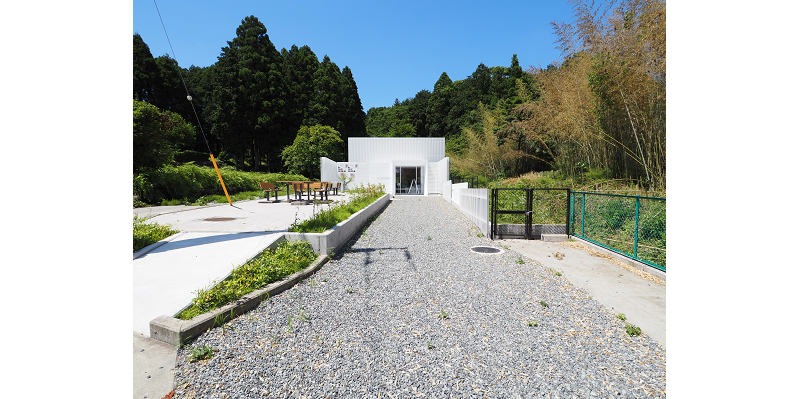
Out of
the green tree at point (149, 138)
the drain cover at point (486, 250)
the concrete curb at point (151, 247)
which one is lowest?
the drain cover at point (486, 250)

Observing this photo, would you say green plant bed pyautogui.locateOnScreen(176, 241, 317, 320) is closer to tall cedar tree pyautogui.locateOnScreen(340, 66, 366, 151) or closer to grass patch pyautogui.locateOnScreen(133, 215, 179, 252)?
grass patch pyautogui.locateOnScreen(133, 215, 179, 252)

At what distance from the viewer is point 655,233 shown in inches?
179

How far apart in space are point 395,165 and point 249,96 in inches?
708

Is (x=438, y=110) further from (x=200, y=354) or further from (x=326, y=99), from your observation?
(x=200, y=354)

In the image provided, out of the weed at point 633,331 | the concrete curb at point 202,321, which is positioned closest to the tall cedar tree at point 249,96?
the concrete curb at point 202,321

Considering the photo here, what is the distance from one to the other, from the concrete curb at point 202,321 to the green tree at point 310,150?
26.0m

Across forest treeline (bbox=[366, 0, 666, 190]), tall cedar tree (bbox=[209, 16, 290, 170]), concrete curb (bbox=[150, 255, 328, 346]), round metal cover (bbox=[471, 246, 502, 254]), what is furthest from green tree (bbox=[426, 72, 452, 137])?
concrete curb (bbox=[150, 255, 328, 346])

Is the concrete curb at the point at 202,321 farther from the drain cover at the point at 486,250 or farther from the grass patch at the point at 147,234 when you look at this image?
the drain cover at the point at 486,250

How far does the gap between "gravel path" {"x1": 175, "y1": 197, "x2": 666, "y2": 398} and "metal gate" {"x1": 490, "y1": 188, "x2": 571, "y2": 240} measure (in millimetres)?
2733

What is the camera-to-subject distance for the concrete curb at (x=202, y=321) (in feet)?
7.47

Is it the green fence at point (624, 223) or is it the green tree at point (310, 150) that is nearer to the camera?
the green fence at point (624, 223)

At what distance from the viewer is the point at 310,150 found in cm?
2786

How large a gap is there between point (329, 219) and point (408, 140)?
1863cm

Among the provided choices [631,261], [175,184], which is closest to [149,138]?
[175,184]
